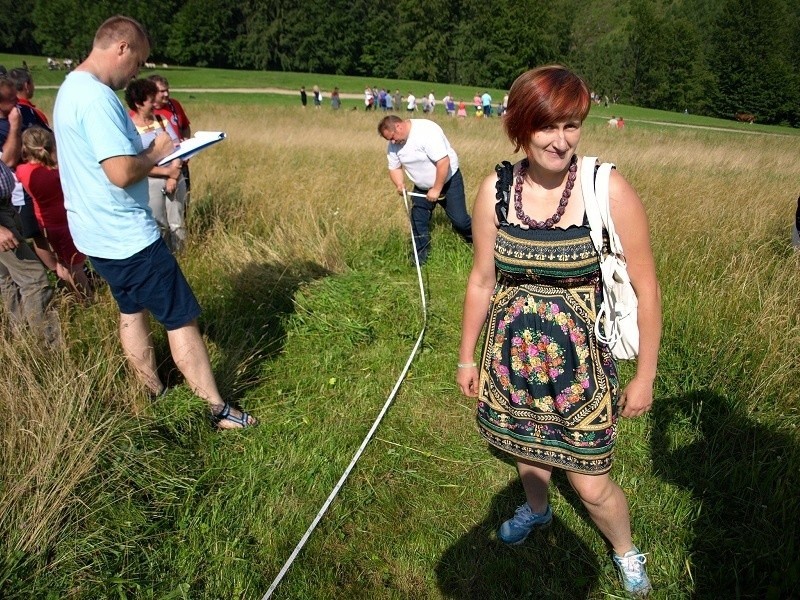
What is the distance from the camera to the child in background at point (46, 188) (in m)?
4.23

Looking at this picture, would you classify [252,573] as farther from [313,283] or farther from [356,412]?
[313,283]

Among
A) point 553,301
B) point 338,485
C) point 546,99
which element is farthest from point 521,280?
point 338,485

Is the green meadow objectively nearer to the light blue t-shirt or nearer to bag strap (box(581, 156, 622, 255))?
the light blue t-shirt

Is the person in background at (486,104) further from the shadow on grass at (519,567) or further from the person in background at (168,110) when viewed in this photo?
the shadow on grass at (519,567)

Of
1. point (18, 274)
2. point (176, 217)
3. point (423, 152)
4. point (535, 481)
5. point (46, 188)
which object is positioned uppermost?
point (46, 188)

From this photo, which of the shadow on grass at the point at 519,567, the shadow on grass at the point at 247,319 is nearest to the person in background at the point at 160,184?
the shadow on grass at the point at 247,319

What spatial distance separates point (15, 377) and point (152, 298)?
0.76m

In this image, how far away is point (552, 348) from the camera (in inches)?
77.2

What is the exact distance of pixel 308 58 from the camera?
246 ft

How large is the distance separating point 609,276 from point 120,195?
7.42 feet

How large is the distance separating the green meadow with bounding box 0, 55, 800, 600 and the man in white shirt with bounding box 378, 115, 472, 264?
3.75 feet

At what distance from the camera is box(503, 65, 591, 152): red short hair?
1.71m

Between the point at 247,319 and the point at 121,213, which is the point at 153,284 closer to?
the point at 121,213

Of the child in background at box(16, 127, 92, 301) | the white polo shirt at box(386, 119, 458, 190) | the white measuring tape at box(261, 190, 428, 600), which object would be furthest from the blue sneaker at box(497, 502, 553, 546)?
the white polo shirt at box(386, 119, 458, 190)
